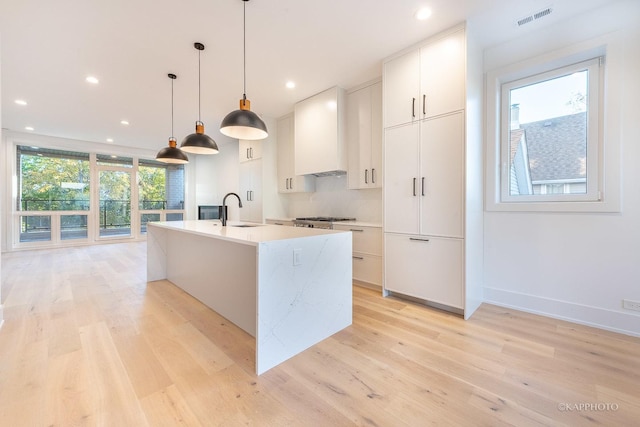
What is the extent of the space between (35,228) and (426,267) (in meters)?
8.24

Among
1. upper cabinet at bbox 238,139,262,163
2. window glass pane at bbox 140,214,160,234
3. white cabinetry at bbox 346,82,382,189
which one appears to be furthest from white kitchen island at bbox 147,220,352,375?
window glass pane at bbox 140,214,160,234

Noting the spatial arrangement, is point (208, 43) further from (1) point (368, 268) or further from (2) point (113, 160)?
(2) point (113, 160)

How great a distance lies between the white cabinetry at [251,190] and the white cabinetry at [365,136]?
6.14 ft

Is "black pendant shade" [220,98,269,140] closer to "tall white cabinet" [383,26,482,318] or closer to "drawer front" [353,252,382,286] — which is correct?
"tall white cabinet" [383,26,482,318]

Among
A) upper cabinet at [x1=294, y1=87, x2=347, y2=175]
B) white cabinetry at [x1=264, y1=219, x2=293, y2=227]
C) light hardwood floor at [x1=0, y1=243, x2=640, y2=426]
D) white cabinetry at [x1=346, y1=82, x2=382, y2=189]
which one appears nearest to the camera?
light hardwood floor at [x1=0, y1=243, x2=640, y2=426]

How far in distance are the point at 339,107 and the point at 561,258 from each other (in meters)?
2.99

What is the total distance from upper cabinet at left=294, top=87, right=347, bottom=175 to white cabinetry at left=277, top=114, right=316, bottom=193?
0.95 ft

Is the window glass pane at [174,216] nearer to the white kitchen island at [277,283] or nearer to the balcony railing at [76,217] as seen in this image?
the balcony railing at [76,217]

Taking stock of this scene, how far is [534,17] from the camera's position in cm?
227

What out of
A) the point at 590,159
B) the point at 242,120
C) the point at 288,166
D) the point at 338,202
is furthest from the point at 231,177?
the point at 590,159

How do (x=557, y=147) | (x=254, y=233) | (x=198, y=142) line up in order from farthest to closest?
(x=198, y=142), (x=557, y=147), (x=254, y=233)

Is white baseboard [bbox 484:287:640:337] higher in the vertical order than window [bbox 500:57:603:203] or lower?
lower

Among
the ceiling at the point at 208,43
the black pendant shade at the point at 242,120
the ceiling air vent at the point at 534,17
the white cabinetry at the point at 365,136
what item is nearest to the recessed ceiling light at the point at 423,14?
the ceiling at the point at 208,43

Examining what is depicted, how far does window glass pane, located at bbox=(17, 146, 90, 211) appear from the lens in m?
5.77
